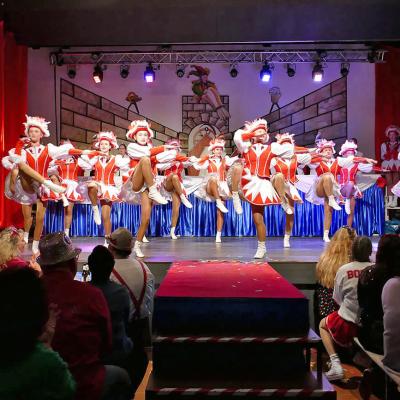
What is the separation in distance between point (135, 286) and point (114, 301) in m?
0.51

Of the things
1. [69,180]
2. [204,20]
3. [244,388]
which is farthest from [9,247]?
[204,20]

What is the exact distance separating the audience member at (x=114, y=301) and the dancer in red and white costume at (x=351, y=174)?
616 cm

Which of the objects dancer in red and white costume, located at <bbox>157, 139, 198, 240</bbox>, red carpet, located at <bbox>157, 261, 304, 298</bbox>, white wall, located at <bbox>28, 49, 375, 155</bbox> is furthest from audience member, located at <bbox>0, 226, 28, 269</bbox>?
white wall, located at <bbox>28, 49, 375, 155</bbox>

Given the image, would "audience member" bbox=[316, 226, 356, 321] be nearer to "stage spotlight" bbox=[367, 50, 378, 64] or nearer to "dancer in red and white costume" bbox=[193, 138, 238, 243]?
"dancer in red and white costume" bbox=[193, 138, 238, 243]

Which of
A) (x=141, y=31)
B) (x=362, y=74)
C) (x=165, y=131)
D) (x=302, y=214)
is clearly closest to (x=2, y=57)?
(x=141, y=31)

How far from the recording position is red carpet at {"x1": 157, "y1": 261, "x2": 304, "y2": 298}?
2621mm

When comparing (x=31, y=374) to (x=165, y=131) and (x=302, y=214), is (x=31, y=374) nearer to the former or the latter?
(x=302, y=214)

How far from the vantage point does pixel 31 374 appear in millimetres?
1228

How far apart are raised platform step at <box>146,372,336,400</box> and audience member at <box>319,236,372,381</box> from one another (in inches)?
28.9

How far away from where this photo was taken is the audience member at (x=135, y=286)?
8.64 ft

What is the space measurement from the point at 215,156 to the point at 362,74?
17.7 feet

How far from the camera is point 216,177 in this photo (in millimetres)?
8102

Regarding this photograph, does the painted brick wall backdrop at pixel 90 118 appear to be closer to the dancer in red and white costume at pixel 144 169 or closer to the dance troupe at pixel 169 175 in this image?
the dance troupe at pixel 169 175

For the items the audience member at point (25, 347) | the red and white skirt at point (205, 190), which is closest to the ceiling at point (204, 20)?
the red and white skirt at point (205, 190)
